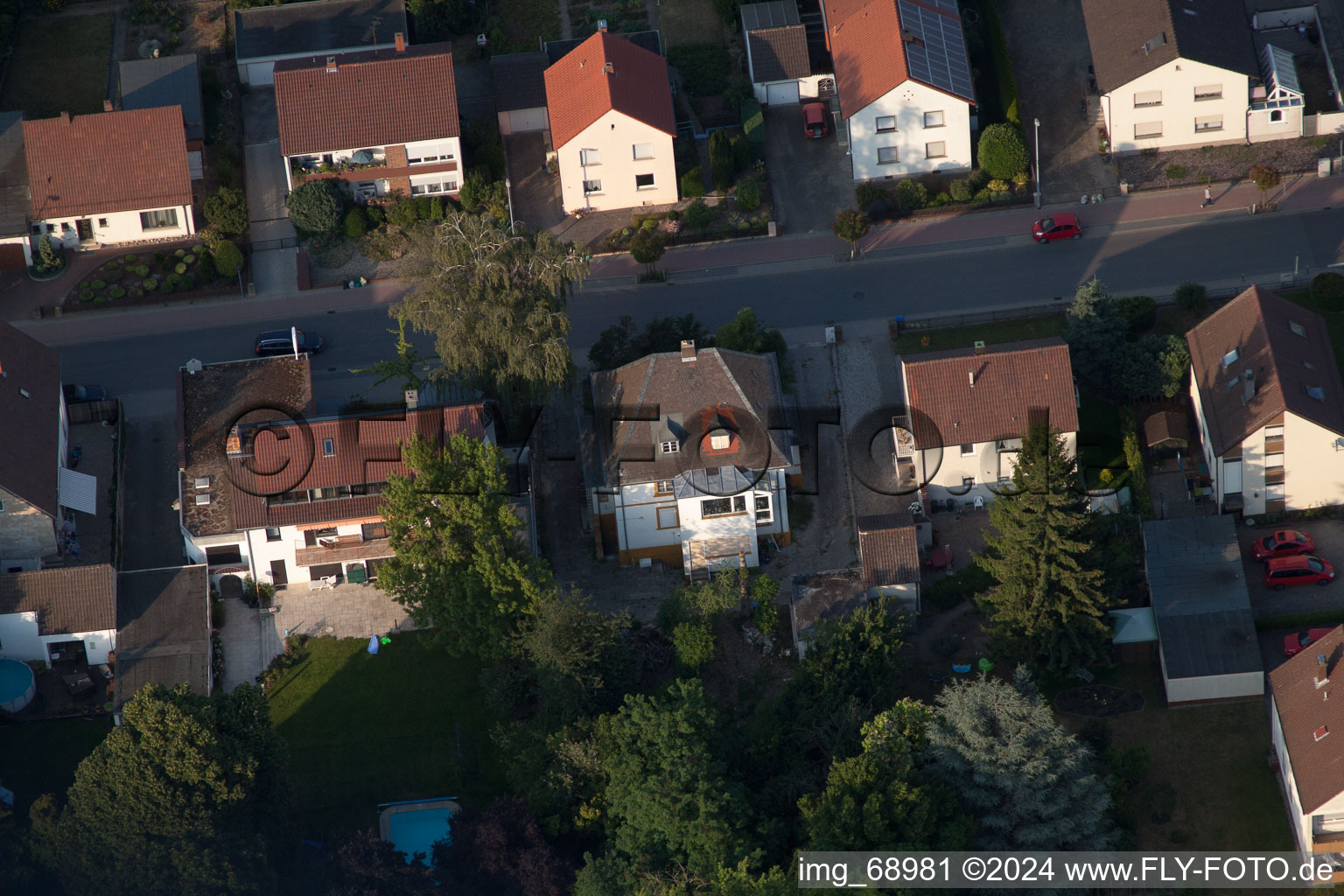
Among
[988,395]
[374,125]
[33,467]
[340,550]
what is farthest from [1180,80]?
[33,467]

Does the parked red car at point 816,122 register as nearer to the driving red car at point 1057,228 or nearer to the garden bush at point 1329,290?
the driving red car at point 1057,228

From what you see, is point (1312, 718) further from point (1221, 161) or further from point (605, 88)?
point (605, 88)

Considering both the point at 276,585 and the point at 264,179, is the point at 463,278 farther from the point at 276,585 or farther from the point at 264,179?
the point at 264,179

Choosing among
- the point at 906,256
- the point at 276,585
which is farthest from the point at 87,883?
the point at 906,256

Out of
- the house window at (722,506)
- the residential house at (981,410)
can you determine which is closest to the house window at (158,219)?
the house window at (722,506)

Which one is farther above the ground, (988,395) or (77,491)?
(988,395)

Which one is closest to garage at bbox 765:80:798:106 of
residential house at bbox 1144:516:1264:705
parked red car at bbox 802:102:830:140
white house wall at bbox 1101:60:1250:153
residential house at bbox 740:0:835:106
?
residential house at bbox 740:0:835:106

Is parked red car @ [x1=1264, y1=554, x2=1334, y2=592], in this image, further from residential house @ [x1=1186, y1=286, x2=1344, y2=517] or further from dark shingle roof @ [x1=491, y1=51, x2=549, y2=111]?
dark shingle roof @ [x1=491, y1=51, x2=549, y2=111]
